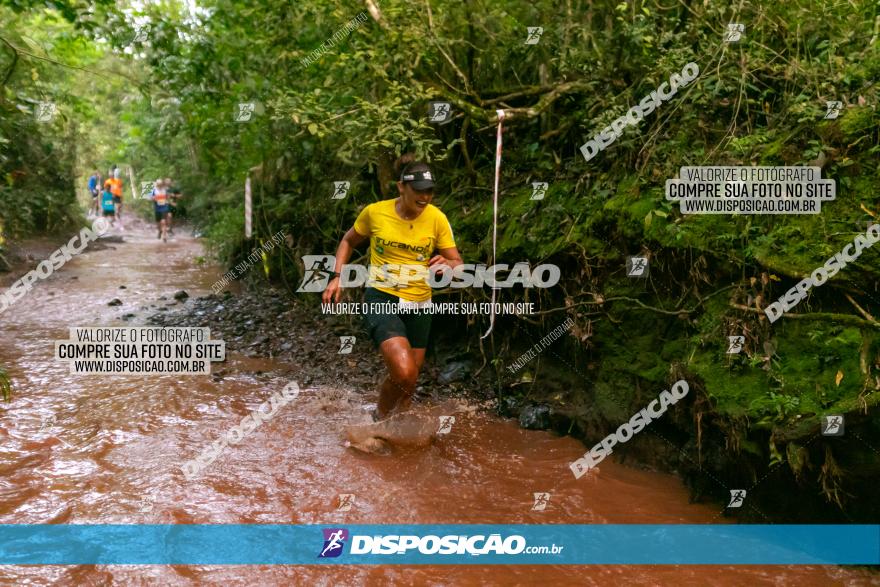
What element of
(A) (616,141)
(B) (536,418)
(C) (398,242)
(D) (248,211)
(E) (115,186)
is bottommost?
(B) (536,418)

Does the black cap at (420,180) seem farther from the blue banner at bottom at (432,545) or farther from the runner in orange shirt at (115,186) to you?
the runner in orange shirt at (115,186)

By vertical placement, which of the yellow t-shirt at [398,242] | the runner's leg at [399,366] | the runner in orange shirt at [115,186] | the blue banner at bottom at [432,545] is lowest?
the blue banner at bottom at [432,545]

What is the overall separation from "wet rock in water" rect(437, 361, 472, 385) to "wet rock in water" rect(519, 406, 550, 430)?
3.43ft

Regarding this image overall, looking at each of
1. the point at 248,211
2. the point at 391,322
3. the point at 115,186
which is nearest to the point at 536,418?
the point at 391,322

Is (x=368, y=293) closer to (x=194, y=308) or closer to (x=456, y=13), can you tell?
(x=456, y=13)

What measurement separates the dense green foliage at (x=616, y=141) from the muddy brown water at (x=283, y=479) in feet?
2.65

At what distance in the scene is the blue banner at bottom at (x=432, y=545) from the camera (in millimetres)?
3734

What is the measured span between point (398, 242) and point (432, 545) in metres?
2.17

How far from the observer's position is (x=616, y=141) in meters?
6.26

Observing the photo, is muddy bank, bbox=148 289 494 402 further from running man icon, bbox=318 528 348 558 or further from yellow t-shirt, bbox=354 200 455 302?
running man icon, bbox=318 528 348 558

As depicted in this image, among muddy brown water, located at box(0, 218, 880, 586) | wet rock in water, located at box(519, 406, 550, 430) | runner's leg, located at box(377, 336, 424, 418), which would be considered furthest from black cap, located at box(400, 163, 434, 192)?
wet rock in water, located at box(519, 406, 550, 430)

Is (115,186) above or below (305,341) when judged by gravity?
above

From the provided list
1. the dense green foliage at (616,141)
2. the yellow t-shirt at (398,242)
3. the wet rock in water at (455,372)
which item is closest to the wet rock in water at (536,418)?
the dense green foliage at (616,141)

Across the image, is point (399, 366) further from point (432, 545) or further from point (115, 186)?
point (115, 186)
